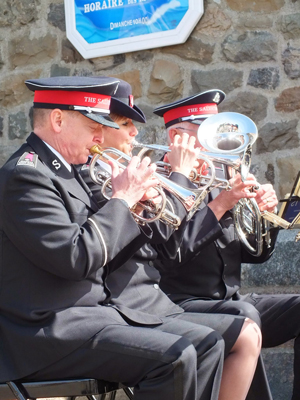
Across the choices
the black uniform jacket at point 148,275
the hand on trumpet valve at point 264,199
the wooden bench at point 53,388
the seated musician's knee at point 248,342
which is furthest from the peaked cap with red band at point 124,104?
the wooden bench at point 53,388

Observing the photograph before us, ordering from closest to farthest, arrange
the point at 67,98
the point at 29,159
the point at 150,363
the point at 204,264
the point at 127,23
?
the point at 150,363 < the point at 29,159 < the point at 67,98 < the point at 204,264 < the point at 127,23

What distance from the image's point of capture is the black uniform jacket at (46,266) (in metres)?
2.25

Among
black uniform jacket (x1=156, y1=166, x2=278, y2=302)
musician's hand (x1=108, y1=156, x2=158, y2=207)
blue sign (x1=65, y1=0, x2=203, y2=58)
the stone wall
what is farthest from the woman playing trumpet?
blue sign (x1=65, y1=0, x2=203, y2=58)

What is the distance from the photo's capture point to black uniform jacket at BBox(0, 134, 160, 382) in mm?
2246

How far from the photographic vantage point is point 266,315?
319cm

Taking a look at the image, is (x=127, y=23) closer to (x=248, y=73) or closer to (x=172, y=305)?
(x=248, y=73)

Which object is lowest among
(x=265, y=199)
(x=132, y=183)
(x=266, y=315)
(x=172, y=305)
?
(x=266, y=315)

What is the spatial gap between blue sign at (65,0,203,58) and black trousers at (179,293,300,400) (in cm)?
193

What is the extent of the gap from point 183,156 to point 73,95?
60 cm

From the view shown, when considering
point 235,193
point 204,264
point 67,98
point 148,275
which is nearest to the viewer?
point 67,98

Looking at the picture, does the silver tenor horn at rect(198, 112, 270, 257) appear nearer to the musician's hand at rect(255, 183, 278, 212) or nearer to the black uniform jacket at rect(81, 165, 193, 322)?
the musician's hand at rect(255, 183, 278, 212)

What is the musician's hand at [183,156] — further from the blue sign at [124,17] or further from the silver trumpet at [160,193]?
Answer: the blue sign at [124,17]

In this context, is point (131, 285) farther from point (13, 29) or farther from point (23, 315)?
point (13, 29)

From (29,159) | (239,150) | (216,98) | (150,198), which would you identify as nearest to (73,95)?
(29,159)
